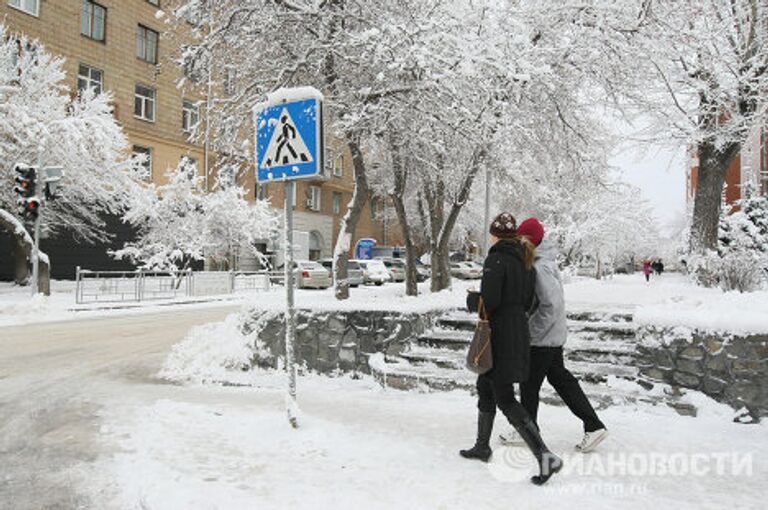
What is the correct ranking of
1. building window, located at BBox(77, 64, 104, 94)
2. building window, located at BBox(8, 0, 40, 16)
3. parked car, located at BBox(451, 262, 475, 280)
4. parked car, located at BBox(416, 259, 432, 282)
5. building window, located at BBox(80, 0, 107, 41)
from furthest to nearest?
parked car, located at BBox(451, 262, 475, 280), parked car, located at BBox(416, 259, 432, 282), building window, located at BBox(80, 0, 107, 41), building window, located at BBox(77, 64, 104, 94), building window, located at BBox(8, 0, 40, 16)

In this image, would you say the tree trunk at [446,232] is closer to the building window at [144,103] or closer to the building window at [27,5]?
the building window at [27,5]

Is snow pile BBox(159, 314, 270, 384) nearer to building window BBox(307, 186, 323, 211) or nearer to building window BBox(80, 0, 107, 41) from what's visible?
building window BBox(80, 0, 107, 41)

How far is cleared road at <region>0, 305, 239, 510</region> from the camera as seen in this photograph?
13.8 feet

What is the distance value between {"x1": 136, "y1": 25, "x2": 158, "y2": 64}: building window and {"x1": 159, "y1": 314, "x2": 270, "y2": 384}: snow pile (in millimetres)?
27407

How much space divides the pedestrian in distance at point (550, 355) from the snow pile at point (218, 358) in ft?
14.5

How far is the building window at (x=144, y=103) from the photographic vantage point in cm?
3092

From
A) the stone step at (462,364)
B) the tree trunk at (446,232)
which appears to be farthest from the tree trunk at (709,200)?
the stone step at (462,364)

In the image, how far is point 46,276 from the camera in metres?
19.4

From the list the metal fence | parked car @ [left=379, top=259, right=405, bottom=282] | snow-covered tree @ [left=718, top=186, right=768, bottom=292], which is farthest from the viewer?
parked car @ [left=379, top=259, right=405, bottom=282]

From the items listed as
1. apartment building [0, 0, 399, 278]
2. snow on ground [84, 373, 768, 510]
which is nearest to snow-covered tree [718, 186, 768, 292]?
snow on ground [84, 373, 768, 510]

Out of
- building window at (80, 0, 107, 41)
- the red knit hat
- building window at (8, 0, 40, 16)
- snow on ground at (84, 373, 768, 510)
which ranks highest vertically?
building window at (80, 0, 107, 41)

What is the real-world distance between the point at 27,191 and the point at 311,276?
1438cm

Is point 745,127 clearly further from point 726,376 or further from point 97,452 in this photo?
point 97,452

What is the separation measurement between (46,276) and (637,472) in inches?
791
